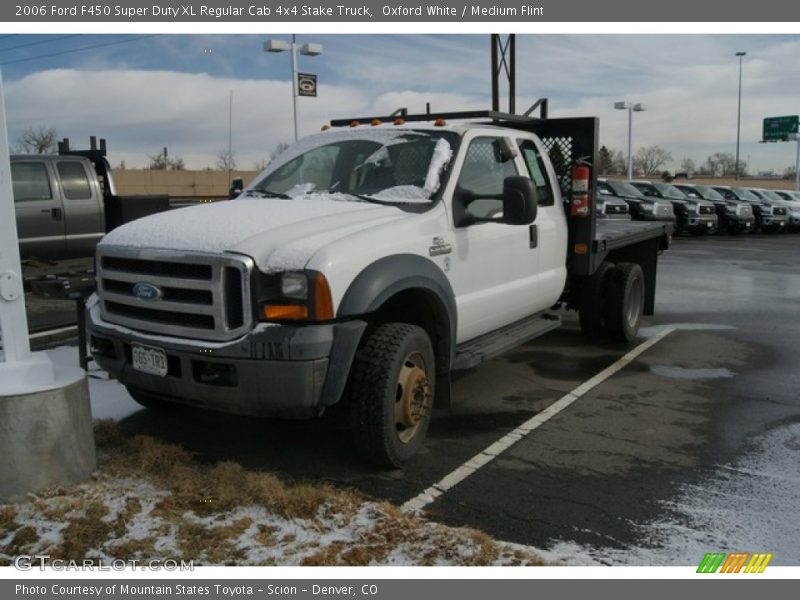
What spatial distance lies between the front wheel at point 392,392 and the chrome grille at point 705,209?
75.9 feet

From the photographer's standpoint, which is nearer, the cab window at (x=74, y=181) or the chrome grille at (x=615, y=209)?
the cab window at (x=74, y=181)

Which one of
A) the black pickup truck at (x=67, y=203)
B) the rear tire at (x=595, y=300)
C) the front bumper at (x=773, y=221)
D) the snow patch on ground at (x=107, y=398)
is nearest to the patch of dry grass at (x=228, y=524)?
the snow patch on ground at (x=107, y=398)

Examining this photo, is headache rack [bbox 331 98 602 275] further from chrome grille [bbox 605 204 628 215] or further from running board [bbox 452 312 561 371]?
chrome grille [bbox 605 204 628 215]

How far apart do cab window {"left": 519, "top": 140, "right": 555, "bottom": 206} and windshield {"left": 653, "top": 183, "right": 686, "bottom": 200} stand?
68.4ft

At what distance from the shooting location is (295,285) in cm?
378

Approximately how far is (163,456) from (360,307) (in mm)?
1546

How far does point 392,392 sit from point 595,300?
12.8ft

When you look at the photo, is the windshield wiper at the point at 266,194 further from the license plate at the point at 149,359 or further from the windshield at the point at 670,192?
the windshield at the point at 670,192

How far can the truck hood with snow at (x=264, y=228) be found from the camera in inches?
152

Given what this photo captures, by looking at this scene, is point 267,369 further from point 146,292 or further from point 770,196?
point 770,196

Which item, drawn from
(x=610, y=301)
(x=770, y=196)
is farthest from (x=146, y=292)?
(x=770, y=196)

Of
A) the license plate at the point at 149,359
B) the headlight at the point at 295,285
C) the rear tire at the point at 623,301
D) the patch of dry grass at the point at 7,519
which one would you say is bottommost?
the patch of dry grass at the point at 7,519

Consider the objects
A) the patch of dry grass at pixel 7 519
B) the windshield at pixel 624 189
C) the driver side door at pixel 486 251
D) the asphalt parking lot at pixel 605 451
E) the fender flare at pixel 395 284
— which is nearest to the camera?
the patch of dry grass at pixel 7 519
